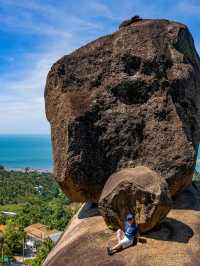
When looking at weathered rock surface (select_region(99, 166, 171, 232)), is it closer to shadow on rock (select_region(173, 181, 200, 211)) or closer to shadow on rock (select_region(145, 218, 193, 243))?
shadow on rock (select_region(145, 218, 193, 243))

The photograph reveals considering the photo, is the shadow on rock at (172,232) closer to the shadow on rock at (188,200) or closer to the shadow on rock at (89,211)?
the shadow on rock at (188,200)

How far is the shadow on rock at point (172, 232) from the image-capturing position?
9.75 meters

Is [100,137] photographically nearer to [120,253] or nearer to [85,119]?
[85,119]

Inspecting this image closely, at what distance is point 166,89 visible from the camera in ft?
38.8

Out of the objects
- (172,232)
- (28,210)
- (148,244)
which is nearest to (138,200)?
(148,244)

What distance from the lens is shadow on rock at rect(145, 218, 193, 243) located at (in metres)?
9.75

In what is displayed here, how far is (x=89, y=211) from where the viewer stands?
12.6 meters

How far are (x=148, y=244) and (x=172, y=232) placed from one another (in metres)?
0.84

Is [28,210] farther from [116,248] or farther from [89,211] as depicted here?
[116,248]

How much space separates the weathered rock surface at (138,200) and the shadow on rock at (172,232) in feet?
0.81

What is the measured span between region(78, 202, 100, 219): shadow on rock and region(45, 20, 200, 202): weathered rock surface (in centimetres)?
42

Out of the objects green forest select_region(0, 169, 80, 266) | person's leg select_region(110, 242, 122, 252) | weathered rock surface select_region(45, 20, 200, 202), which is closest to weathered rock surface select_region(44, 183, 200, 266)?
person's leg select_region(110, 242, 122, 252)

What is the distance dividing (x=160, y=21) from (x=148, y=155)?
169 inches

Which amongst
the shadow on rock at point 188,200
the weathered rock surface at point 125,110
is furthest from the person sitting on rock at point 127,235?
the shadow on rock at point 188,200
